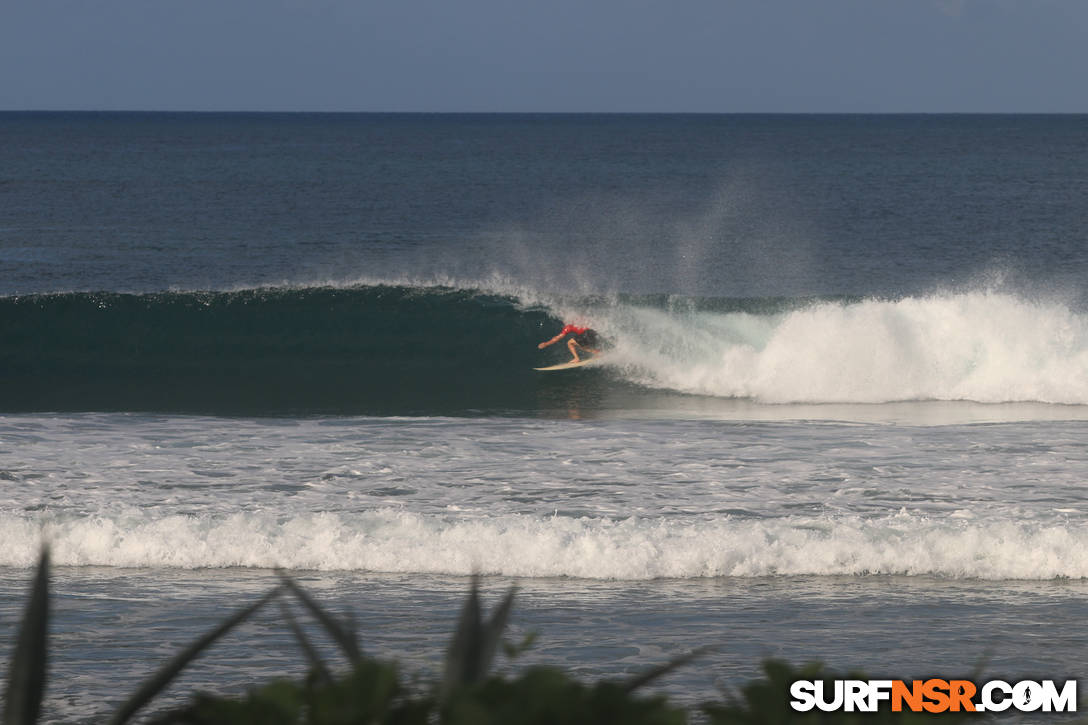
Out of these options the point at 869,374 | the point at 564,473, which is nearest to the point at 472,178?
the point at 869,374

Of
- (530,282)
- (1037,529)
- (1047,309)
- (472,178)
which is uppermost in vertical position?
(472,178)

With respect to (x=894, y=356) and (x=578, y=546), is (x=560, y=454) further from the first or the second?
(x=894, y=356)

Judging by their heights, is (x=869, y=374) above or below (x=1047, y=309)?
below

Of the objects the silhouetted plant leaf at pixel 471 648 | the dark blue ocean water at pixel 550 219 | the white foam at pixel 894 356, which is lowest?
the silhouetted plant leaf at pixel 471 648

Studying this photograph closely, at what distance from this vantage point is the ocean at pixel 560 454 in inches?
256

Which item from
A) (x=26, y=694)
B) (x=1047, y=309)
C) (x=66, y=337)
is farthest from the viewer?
(x=66, y=337)

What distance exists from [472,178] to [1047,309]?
61991 millimetres

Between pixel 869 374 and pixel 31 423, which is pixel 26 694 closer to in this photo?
pixel 31 423

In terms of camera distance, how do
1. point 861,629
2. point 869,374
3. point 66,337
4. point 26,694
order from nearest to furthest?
point 26,694 → point 861,629 → point 869,374 → point 66,337

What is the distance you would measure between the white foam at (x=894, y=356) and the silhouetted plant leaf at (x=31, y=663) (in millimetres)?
15294

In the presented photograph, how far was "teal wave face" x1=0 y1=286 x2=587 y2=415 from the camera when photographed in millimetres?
17203

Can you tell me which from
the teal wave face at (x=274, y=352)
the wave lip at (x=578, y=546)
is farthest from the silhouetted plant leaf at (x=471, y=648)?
the teal wave face at (x=274, y=352)

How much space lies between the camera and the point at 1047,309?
18.7m

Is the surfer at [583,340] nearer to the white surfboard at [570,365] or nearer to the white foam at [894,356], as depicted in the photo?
the white surfboard at [570,365]
